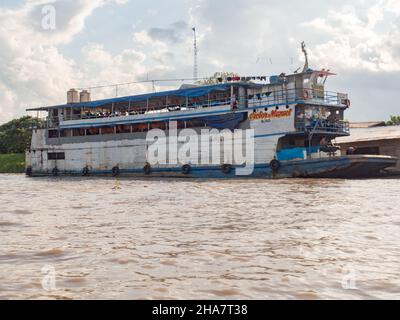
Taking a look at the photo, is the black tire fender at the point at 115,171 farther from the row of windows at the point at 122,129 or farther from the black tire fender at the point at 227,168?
the black tire fender at the point at 227,168

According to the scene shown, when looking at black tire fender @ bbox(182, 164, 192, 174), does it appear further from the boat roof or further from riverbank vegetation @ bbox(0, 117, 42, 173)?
riverbank vegetation @ bbox(0, 117, 42, 173)

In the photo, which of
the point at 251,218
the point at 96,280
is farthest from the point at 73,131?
the point at 96,280

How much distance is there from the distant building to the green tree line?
146 feet

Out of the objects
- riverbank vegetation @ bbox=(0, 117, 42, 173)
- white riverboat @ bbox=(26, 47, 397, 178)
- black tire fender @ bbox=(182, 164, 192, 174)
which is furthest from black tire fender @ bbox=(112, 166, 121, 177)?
riverbank vegetation @ bbox=(0, 117, 42, 173)


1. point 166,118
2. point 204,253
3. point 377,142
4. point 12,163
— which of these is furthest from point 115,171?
point 12,163

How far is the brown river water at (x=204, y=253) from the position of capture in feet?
14.3

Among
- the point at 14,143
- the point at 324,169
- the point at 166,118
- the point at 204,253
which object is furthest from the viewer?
the point at 14,143

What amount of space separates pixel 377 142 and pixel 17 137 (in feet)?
168

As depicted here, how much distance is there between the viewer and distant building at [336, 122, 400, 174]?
84.6 ft

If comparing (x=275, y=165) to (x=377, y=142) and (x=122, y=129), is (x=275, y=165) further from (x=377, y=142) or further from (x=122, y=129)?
(x=122, y=129)

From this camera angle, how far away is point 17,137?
206 ft

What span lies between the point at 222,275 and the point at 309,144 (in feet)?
63.4

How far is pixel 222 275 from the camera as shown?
4.82 m

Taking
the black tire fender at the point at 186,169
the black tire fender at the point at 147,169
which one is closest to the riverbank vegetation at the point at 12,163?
the black tire fender at the point at 147,169
